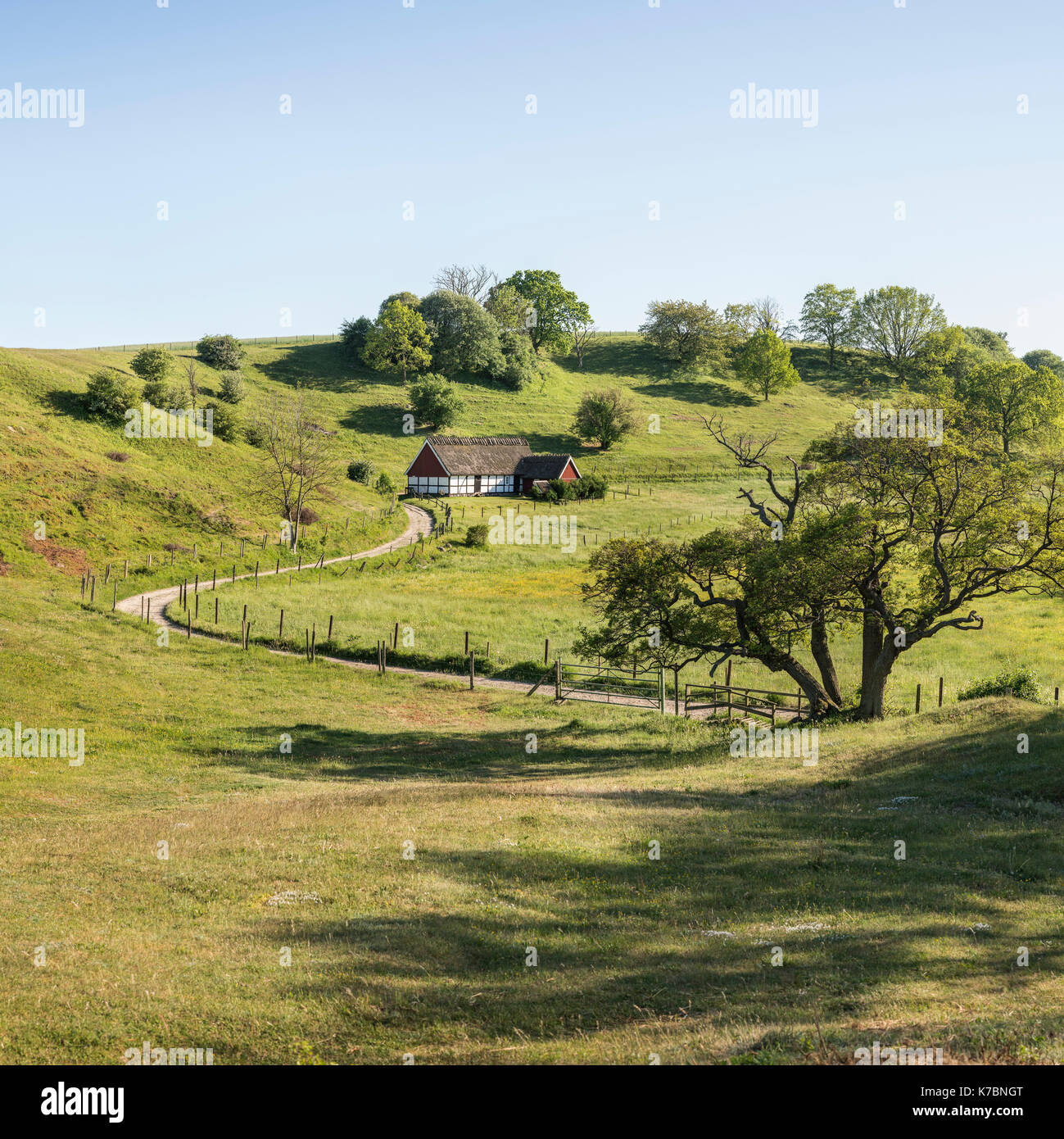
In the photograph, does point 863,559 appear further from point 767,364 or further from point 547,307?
point 547,307

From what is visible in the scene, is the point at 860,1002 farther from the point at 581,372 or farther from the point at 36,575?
the point at 581,372

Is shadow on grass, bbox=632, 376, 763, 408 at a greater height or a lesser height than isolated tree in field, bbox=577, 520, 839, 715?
greater

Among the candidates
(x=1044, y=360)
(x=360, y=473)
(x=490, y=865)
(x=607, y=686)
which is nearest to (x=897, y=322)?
(x=1044, y=360)

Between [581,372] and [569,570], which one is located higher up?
[581,372]

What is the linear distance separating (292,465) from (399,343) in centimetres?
5896

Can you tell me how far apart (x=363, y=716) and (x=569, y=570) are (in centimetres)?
3508

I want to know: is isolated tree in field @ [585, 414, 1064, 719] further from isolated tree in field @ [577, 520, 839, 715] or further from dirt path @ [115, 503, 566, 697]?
dirt path @ [115, 503, 566, 697]

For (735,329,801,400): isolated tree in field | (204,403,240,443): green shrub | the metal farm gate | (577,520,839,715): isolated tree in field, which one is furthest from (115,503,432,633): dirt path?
(735,329,801,400): isolated tree in field

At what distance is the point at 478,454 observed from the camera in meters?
104

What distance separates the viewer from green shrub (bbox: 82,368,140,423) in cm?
8306

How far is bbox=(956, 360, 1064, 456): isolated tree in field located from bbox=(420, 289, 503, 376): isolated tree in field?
220 feet

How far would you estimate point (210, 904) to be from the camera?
1448cm
